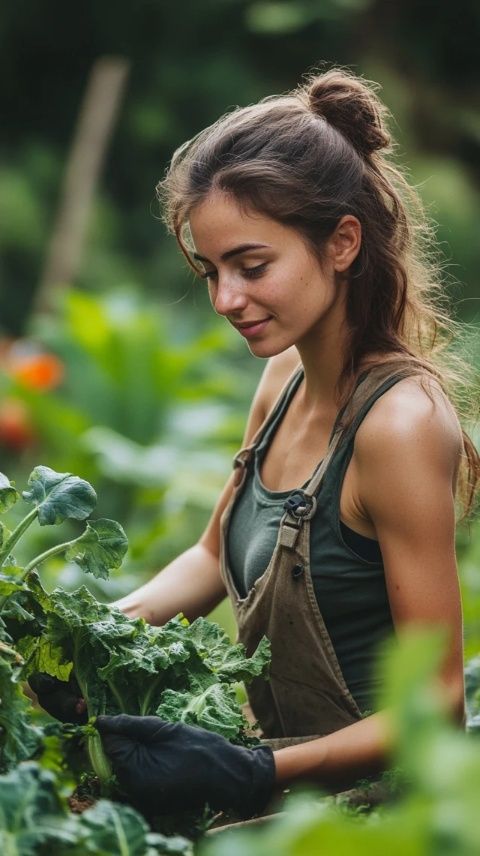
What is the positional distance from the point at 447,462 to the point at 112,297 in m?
6.20

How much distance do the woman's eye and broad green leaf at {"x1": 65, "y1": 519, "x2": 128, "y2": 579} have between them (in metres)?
0.51

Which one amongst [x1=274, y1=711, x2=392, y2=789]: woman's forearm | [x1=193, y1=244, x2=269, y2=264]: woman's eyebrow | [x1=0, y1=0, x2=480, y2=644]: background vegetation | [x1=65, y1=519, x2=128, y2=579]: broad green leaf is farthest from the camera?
[x1=0, y1=0, x2=480, y2=644]: background vegetation

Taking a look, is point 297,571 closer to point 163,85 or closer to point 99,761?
point 99,761

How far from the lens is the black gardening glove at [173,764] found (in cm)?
153

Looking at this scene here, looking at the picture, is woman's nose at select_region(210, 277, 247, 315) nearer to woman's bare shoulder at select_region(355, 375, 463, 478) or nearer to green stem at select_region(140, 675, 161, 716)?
→ woman's bare shoulder at select_region(355, 375, 463, 478)

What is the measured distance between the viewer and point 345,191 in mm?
2033

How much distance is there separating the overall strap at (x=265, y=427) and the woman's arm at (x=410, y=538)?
458mm

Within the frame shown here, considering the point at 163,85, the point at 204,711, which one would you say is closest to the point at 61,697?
the point at 204,711

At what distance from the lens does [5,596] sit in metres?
1.55

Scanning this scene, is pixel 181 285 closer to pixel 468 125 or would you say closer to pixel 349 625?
pixel 468 125

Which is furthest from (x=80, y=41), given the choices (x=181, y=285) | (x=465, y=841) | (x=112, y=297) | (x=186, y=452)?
(x=465, y=841)

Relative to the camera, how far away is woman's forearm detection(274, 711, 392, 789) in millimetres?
1771

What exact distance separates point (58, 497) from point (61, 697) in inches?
12.5

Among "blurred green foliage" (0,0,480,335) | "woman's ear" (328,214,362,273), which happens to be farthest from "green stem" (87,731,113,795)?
"blurred green foliage" (0,0,480,335)
